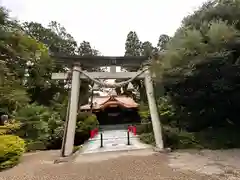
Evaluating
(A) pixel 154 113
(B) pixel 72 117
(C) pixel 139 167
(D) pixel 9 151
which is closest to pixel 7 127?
(D) pixel 9 151

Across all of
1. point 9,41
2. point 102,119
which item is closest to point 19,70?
point 9,41

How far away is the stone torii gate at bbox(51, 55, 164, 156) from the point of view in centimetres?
942

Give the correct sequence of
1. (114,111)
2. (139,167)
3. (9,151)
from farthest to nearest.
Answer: (114,111), (9,151), (139,167)

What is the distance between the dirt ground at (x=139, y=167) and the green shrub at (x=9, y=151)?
26 cm

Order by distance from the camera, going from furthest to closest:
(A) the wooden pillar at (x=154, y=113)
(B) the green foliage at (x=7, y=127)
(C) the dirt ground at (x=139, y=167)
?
(A) the wooden pillar at (x=154, y=113) → (B) the green foliage at (x=7, y=127) → (C) the dirt ground at (x=139, y=167)

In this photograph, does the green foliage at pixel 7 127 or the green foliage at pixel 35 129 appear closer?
the green foliage at pixel 7 127

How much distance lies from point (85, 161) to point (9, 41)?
6935mm

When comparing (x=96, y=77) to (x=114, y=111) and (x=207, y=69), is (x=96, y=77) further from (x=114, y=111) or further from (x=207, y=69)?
(x=114, y=111)

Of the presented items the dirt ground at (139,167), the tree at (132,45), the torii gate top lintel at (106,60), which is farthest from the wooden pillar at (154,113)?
the tree at (132,45)

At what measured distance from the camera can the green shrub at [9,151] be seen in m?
7.06

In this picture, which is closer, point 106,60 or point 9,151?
point 9,151

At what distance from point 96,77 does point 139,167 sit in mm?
5601

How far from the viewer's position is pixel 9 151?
7.32 m

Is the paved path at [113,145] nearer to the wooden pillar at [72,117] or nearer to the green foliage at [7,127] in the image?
the wooden pillar at [72,117]
